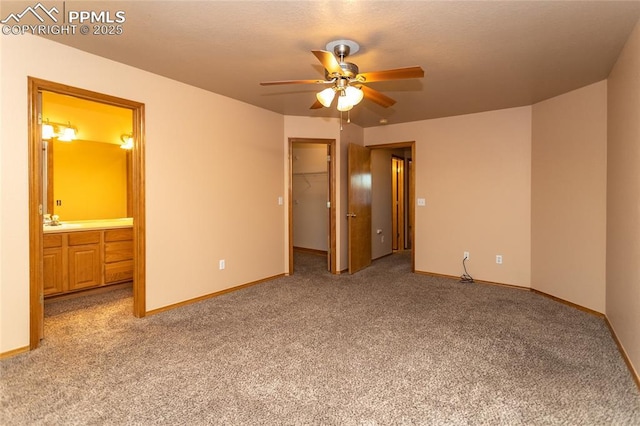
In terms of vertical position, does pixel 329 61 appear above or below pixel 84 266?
above

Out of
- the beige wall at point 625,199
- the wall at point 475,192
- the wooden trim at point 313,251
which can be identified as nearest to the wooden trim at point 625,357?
the beige wall at point 625,199

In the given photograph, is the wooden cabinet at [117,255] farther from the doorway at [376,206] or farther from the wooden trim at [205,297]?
the doorway at [376,206]

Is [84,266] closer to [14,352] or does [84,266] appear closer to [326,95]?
[14,352]

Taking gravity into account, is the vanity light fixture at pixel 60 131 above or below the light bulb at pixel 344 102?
above

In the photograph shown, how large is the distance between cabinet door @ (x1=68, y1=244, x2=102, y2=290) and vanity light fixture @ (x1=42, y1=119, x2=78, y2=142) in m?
1.45

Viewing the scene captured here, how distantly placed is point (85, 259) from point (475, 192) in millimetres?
5022

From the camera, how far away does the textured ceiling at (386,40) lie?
2084mm

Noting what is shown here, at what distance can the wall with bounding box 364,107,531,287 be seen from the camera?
4.31 metres

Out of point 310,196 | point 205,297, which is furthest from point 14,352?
point 310,196

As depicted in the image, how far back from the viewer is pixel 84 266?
12.5 ft

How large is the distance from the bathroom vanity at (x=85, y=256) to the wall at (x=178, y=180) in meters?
1.10

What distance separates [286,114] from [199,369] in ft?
11.7

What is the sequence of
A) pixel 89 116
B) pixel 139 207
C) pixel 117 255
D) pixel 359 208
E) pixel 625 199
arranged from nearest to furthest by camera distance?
pixel 625 199
pixel 139 207
pixel 117 255
pixel 89 116
pixel 359 208

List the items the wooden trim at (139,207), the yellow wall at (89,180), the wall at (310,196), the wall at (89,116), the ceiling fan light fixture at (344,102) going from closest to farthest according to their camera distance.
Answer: the ceiling fan light fixture at (344,102), the wooden trim at (139,207), the wall at (89,116), the yellow wall at (89,180), the wall at (310,196)
